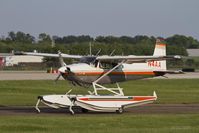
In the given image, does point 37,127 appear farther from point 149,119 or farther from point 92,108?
point 92,108

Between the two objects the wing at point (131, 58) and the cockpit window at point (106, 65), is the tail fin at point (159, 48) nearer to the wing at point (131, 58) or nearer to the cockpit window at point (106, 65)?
the wing at point (131, 58)

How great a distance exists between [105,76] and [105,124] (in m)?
7.84

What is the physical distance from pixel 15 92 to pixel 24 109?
11398 millimetres

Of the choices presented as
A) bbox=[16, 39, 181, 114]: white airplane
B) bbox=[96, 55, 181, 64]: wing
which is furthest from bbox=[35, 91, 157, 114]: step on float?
bbox=[96, 55, 181, 64]: wing

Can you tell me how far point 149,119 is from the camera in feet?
68.5

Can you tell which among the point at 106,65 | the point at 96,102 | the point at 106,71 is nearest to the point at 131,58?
the point at 106,65

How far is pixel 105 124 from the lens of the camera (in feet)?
63.1

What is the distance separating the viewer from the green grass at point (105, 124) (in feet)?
56.9

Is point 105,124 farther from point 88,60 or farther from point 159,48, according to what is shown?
point 159,48

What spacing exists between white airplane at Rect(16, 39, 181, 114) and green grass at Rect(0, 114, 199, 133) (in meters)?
2.90

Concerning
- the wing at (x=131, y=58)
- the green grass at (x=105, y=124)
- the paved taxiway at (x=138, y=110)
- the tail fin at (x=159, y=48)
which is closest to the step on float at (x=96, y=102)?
the paved taxiway at (x=138, y=110)

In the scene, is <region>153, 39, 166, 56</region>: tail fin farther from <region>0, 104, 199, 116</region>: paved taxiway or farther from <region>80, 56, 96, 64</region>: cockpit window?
<region>80, 56, 96, 64</region>: cockpit window

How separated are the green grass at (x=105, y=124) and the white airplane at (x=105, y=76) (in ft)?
9.51

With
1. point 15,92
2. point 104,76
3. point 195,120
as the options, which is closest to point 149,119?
point 195,120
